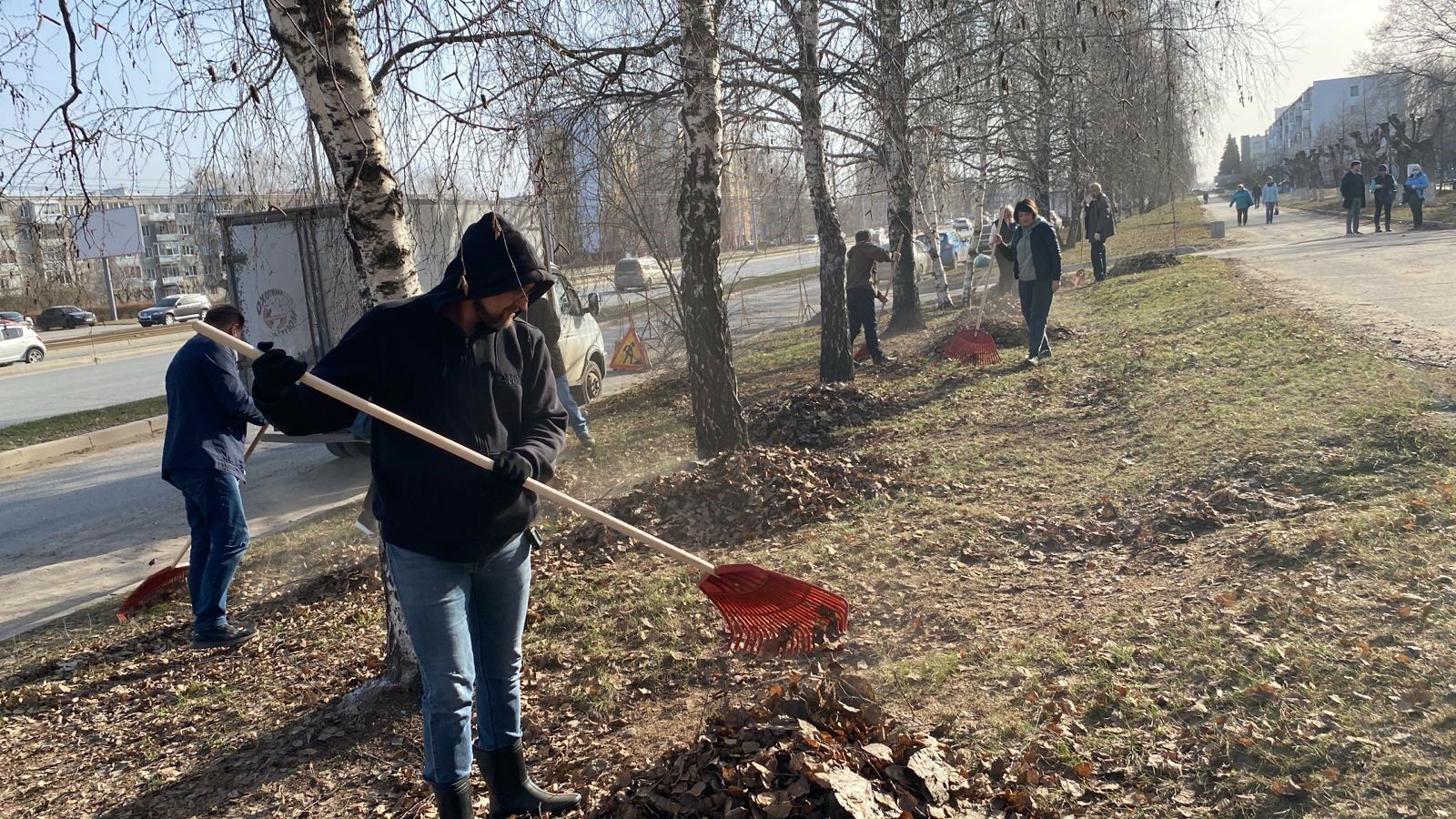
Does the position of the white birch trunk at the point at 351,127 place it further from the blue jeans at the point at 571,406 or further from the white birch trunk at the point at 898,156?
the white birch trunk at the point at 898,156

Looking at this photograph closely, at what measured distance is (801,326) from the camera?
20.5 m

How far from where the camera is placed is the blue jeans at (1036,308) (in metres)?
11.4

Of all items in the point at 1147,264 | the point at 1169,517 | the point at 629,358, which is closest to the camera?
the point at 1169,517

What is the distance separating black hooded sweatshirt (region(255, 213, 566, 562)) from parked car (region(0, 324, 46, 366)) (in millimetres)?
30526

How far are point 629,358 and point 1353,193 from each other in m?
19.8

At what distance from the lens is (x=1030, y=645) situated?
435 centimetres

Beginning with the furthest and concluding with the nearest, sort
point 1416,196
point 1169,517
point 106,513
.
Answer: point 1416,196 → point 106,513 → point 1169,517

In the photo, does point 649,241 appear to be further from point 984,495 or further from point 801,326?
point 801,326

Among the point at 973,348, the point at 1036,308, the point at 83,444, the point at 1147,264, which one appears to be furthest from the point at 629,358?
the point at 1147,264

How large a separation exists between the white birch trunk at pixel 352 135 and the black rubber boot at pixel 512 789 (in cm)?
117

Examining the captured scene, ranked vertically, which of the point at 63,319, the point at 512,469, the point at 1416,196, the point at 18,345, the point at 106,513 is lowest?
the point at 106,513

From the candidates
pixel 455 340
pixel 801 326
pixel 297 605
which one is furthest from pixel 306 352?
pixel 801 326

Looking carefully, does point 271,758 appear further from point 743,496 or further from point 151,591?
point 743,496

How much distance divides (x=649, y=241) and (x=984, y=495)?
19.9ft
